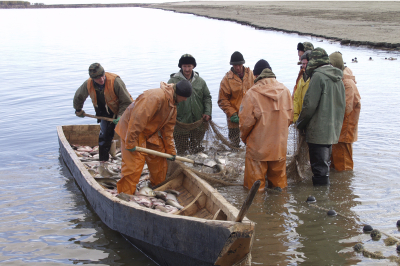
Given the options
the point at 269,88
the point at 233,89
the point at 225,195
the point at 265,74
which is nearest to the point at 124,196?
the point at 225,195

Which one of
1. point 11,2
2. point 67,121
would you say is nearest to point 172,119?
point 67,121

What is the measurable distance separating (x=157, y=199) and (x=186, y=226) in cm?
169

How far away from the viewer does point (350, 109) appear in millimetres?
6730

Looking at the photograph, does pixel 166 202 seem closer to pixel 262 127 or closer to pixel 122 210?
pixel 122 210

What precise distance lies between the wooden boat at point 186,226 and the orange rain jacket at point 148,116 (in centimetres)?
86

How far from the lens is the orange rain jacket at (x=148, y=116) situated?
553cm

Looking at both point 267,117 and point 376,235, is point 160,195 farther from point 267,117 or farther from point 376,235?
point 376,235

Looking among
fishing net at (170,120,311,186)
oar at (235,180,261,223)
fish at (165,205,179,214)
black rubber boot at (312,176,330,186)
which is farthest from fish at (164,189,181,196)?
oar at (235,180,261,223)

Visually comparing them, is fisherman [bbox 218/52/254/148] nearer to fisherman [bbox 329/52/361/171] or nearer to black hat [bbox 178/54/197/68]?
black hat [bbox 178/54/197/68]

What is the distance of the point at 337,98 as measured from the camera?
627cm

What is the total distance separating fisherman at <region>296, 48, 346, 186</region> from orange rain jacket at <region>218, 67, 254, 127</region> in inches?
70.9

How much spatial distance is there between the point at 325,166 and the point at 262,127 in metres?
1.40

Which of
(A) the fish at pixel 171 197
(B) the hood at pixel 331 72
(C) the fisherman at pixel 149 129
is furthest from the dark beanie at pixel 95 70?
(B) the hood at pixel 331 72

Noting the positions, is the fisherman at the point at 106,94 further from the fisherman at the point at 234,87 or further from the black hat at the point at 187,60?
Result: the fisherman at the point at 234,87
